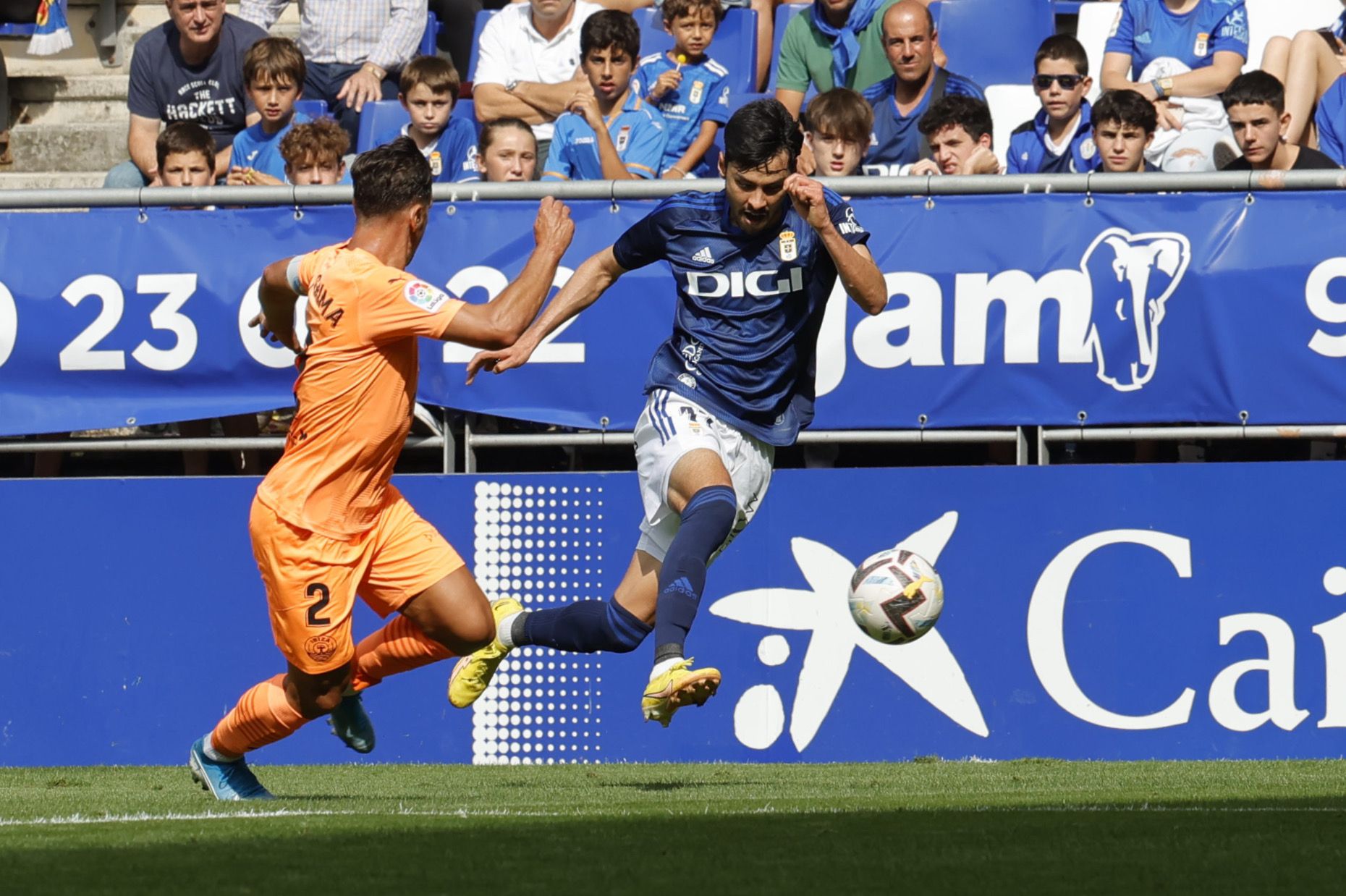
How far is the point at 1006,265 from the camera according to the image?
930 cm

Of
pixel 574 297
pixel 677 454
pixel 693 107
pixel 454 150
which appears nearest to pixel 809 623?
pixel 677 454

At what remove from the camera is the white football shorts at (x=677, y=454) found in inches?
298

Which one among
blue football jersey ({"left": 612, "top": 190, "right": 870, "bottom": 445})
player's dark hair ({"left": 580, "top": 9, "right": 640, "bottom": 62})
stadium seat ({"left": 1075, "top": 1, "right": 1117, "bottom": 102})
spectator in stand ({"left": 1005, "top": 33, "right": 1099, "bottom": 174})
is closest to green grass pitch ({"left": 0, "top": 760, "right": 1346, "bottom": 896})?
blue football jersey ({"left": 612, "top": 190, "right": 870, "bottom": 445})

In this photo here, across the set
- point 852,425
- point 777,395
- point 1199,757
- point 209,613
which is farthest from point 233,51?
point 1199,757

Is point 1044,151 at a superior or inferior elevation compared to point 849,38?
inferior

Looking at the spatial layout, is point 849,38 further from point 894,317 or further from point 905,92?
point 894,317

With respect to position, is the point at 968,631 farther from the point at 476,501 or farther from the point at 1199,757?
the point at 476,501

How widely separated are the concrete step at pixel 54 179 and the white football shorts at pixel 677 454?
716 cm

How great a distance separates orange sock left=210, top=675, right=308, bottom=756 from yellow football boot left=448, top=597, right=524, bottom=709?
0.98 meters

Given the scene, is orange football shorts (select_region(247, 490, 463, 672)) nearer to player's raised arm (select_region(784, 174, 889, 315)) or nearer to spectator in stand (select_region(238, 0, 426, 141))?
player's raised arm (select_region(784, 174, 889, 315))

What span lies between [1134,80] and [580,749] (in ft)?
18.6

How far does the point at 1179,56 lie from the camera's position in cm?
1193

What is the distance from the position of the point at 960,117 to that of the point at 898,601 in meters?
3.73

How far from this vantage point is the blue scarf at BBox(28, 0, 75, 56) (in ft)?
47.9
